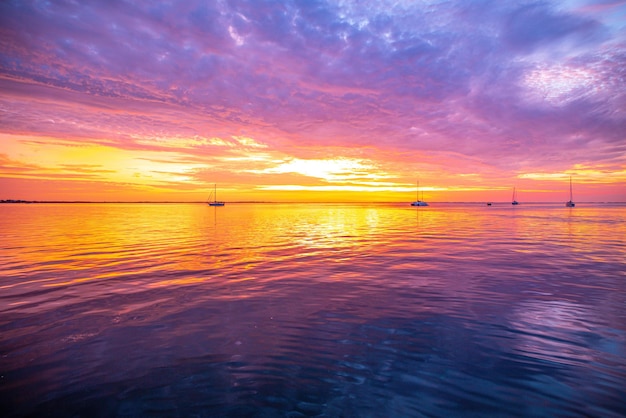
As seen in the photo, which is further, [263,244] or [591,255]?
[263,244]

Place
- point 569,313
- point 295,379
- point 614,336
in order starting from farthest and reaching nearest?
point 569,313 < point 614,336 < point 295,379

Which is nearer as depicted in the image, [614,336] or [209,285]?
[614,336]

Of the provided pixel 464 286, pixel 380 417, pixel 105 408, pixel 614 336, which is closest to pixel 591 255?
pixel 464 286

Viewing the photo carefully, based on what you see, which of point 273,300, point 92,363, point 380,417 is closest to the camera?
point 380,417

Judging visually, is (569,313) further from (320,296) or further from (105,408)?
(105,408)

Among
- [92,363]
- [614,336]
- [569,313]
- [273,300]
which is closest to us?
[92,363]

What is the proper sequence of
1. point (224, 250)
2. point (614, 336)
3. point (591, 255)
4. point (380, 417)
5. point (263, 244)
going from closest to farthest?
1. point (380, 417)
2. point (614, 336)
3. point (591, 255)
4. point (224, 250)
5. point (263, 244)

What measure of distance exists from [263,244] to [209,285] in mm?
13550

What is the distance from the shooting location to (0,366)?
659 centimetres

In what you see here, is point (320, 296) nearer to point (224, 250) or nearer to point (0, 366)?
point (0, 366)

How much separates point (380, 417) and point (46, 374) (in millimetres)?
6646

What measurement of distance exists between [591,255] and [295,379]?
2375 centimetres

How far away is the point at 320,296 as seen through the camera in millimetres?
11922

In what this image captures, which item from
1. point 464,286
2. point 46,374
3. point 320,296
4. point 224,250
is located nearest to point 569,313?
point 464,286
